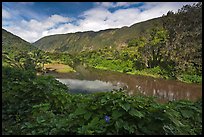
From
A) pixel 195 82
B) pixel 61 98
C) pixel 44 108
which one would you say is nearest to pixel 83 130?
pixel 44 108

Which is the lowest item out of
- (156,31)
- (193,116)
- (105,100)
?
(193,116)

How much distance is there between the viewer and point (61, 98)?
3.45m

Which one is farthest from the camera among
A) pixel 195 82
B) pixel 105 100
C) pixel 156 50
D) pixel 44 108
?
pixel 156 50

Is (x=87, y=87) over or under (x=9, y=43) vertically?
under

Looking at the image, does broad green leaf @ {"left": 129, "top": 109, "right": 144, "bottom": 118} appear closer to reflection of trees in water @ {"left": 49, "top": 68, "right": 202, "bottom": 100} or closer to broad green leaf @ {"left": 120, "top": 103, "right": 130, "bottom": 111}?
broad green leaf @ {"left": 120, "top": 103, "right": 130, "bottom": 111}

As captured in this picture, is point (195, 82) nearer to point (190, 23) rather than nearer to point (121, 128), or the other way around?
point (190, 23)

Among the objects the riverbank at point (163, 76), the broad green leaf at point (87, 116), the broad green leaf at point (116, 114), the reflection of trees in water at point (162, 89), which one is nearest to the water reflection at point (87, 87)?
the reflection of trees in water at point (162, 89)

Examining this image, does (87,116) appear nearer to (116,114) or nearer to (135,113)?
(116,114)

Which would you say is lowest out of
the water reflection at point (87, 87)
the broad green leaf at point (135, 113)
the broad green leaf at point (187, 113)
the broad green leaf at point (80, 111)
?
the water reflection at point (87, 87)

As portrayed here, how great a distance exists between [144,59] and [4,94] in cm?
3333

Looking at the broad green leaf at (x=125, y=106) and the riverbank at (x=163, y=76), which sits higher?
the broad green leaf at (x=125, y=106)

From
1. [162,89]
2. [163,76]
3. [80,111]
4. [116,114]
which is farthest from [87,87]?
[116,114]

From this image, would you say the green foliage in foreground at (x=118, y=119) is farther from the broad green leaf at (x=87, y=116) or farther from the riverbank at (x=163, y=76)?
the riverbank at (x=163, y=76)

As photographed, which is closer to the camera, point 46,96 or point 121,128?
point 121,128
